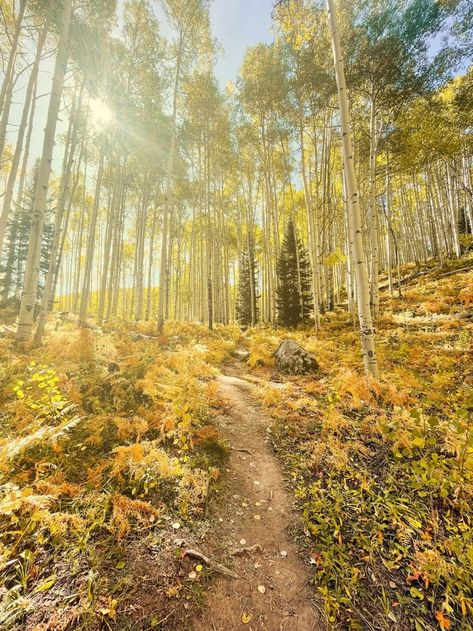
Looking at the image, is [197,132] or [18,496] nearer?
[18,496]

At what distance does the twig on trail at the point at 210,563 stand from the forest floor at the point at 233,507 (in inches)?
0.5

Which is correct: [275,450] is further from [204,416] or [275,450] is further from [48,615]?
[48,615]

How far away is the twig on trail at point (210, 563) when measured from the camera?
2402 millimetres

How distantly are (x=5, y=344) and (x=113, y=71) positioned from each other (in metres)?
12.2

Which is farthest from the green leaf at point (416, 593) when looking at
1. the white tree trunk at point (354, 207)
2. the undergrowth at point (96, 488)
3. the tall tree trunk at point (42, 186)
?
the tall tree trunk at point (42, 186)

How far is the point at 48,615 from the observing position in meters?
1.87

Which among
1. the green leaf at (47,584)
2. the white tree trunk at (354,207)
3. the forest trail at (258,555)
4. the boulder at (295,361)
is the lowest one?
the forest trail at (258,555)

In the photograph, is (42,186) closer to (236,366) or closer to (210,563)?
(236,366)

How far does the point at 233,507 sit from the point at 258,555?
0.61m

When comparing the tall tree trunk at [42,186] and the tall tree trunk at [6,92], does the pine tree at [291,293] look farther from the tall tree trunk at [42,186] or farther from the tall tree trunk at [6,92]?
the tall tree trunk at [6,92]

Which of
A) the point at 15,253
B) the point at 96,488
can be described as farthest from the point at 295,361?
the point at 15,253

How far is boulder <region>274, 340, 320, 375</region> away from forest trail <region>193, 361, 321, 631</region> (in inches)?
127

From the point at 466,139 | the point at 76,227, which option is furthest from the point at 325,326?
the point at 76,227

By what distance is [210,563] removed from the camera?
244 centimetres
